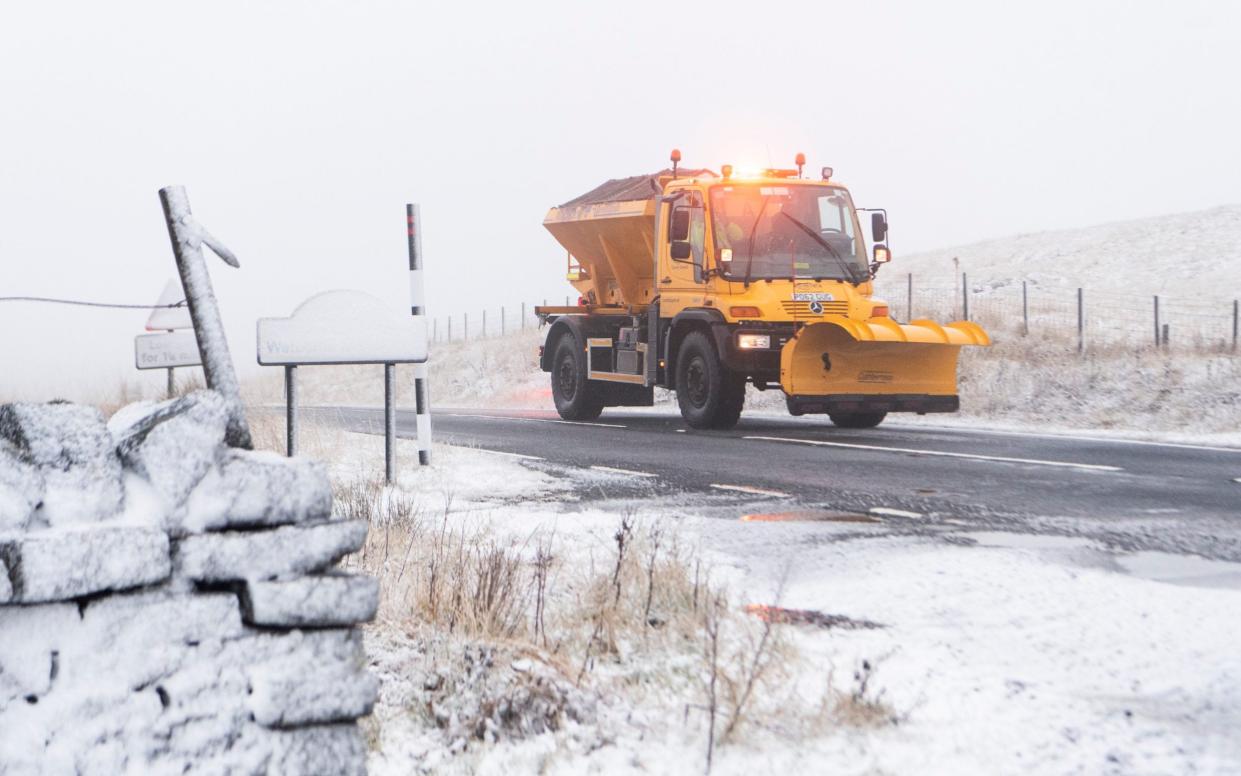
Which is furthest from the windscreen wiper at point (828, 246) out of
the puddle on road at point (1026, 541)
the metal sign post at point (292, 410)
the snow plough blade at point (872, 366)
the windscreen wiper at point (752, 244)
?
the puddle on road at point (1026, 541)

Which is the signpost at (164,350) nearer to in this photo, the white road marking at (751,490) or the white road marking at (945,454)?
the white road marking at (751,490)

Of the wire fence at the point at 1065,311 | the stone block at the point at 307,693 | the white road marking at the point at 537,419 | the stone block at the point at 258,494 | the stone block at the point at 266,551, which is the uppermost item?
the wire fence at the point at 1065,311

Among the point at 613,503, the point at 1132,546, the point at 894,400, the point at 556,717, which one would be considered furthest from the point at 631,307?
the point at 556,717

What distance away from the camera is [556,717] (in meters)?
3.42

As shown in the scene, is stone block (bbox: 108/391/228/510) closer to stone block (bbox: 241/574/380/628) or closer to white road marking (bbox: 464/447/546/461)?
stone block (bbox: 241/574/380/628)

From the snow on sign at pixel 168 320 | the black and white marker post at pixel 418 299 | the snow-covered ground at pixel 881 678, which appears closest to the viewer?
the snow-covered ground at pixel 881 678

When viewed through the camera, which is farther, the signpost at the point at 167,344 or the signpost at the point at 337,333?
the signpost at the point at 167,344

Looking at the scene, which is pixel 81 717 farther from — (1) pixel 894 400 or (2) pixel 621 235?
(2) pixel 621 235

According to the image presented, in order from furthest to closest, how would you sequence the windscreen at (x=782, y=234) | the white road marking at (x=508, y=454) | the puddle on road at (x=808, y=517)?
the windscreen at (x=782, y=234), the white road marking at (x=508, y=454), the puddle on road at (x=808, y=517)

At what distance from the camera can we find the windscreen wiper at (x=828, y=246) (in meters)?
15.2

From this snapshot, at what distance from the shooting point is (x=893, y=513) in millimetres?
7867

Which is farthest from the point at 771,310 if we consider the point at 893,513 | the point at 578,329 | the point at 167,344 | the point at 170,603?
the point at 170,603

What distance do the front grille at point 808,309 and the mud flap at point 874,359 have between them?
58cm

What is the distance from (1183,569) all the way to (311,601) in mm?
4567
